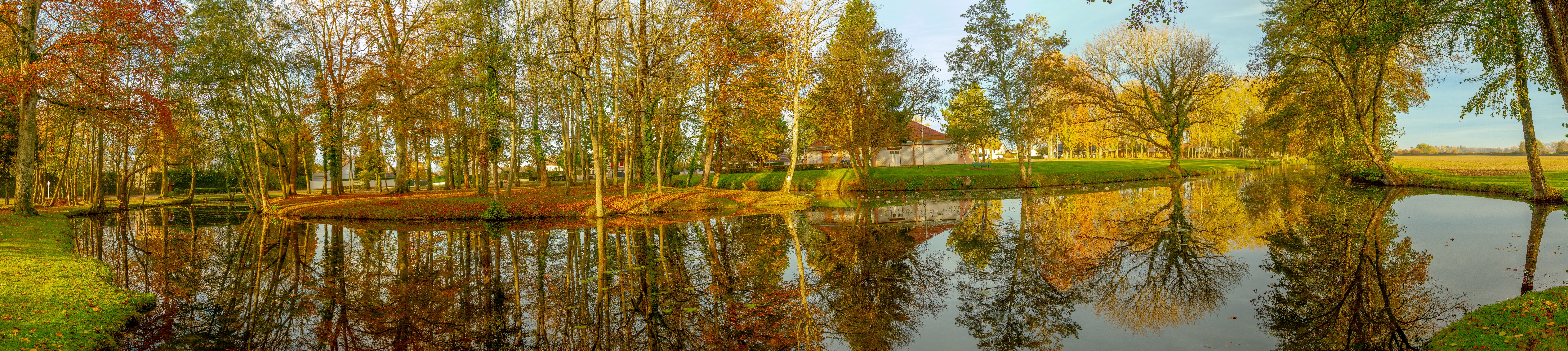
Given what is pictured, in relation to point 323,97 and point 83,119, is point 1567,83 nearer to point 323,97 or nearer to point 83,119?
point 323,97

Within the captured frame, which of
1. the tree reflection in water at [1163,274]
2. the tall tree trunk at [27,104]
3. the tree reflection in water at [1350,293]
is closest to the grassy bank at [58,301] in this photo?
the tall tree trunk at [27,104]

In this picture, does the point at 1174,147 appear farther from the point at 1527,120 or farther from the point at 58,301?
the point at 58,301

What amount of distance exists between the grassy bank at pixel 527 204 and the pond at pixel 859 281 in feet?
8.01

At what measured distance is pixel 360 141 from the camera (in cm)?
2556

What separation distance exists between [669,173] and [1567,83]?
101 feet

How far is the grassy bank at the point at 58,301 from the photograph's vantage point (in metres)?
5.87

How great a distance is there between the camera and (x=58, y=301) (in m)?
7.11

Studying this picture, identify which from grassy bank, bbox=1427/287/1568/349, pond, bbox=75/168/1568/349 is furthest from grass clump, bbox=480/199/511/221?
grassy bank, bbox=1427/287/1568/349

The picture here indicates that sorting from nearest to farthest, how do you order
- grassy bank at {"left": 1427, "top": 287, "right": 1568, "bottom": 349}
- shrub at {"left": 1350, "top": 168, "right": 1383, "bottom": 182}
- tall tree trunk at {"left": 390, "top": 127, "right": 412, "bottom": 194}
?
grassy bank at {"left": 1427, "top": 287, "right": 1568, "bottom": 349}, shrub at {"left": 1350, "top": 168, "right": 1383, "bottom": 182}, tall tree trunk at {"left": 390, "top": 127, "right": 412, "bottom": 194}

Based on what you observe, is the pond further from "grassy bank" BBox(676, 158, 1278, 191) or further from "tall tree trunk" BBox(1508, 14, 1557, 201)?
"grassy bank" BBox(676, 158, 1278, 191)

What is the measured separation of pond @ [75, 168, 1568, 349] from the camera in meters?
6.47

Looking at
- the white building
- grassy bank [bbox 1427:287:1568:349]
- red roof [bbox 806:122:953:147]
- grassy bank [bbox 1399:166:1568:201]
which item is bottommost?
grassy bank [bbox 1427:287:1568:349]

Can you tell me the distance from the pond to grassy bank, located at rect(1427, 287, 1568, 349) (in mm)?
319

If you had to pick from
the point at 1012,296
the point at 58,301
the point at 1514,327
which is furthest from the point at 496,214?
the point at 1514,327
